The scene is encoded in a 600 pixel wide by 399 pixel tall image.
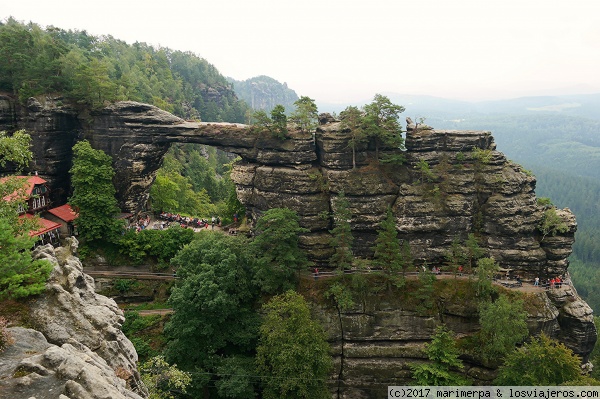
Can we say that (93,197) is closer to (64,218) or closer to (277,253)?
(64,218)

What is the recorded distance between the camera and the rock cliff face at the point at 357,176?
31344 mm

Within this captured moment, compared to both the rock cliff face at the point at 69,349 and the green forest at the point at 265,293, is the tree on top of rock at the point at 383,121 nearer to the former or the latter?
the green forest at the point at 265,293

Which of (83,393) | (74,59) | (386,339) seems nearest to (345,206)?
(386,339)

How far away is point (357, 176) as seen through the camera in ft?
108

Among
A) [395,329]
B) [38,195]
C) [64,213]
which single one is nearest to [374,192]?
[395,329]

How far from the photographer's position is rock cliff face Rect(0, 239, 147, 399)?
9711 millimetres

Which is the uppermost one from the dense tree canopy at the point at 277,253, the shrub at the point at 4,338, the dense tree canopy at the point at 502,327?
the shrub at the point at 4,338

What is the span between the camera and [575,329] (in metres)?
29.3

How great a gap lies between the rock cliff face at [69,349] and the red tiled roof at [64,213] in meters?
18.7

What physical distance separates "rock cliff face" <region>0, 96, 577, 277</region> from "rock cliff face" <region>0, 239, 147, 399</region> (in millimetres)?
19555

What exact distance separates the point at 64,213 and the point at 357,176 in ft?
89.2

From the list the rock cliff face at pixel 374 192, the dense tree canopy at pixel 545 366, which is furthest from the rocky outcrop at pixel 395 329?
the dense tree canopy at pixel 545 366

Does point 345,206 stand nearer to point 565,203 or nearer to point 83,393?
point 83,393

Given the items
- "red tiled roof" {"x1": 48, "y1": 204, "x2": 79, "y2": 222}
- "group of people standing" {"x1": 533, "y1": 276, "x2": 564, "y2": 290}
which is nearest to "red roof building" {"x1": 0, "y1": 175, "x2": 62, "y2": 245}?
"red tiled roof" {"x1": 48, "y1": 204, "x2": 79, "y2": 222}
